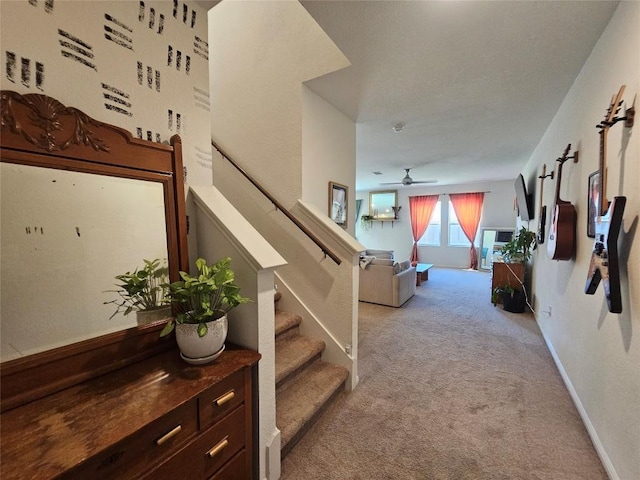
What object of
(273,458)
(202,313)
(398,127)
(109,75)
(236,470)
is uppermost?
(398,127)

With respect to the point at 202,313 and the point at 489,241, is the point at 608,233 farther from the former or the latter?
the point at 489,241

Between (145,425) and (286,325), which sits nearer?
(145,425)

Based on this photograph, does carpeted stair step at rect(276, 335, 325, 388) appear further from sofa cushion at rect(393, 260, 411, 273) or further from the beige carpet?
sofa cushion at rect(393, 260, 411, 273)

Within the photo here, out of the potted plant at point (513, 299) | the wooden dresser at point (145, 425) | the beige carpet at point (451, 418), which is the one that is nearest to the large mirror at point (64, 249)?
the wooden dresser at point (145, 425)

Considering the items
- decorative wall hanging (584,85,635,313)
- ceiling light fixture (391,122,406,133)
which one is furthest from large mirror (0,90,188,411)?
ceiling light fixture (391,122,406,133)

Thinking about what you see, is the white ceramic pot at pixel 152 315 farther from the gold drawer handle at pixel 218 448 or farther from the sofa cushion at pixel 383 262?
the sofa cushion at pixel 383 262

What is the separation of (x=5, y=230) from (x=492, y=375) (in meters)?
3.20

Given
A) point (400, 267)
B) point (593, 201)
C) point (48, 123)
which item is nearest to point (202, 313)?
point (48, 123)

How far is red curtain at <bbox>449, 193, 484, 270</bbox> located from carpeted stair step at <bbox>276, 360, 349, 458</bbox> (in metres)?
6.80

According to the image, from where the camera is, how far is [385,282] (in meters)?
4.33

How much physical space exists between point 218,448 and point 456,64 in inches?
108

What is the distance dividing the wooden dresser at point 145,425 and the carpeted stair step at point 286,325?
0.91 metres

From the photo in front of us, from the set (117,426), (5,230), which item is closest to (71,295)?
(5,230)

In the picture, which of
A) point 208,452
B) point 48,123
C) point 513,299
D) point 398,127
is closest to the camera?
point 48,123
